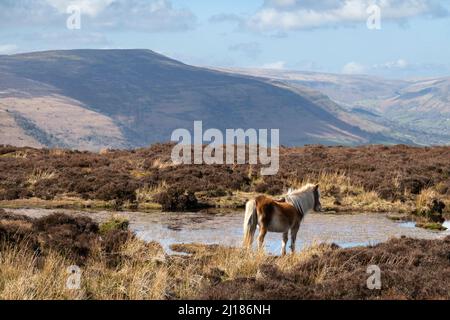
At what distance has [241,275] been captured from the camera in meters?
11.8

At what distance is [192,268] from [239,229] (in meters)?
7.82

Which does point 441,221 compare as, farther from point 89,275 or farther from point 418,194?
point 89,275

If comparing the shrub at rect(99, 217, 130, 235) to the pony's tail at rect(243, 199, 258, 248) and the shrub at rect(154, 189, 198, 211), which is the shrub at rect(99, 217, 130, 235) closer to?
the pony's tail at rect(243, 199, 258, 248)

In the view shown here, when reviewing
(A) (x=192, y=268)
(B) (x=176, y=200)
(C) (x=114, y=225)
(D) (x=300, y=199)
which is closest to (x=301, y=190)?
(D) (x=300, y=199)

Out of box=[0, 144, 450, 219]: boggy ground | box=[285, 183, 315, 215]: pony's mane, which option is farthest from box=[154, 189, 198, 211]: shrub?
box=[285, 183, 315, 215]: pony's mane

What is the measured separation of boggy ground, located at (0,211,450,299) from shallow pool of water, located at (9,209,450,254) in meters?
2.04

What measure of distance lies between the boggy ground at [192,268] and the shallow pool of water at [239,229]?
80.3 inches

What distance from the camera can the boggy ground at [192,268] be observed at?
31.5ft

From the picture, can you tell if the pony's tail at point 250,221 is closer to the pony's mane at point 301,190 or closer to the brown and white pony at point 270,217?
the brown and white pony at point 270,217

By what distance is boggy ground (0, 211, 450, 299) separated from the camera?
9.60 m

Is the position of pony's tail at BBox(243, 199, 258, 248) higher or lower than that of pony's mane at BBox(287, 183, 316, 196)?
lower

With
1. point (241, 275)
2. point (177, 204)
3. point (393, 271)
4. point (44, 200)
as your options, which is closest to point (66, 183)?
point (44, 200)

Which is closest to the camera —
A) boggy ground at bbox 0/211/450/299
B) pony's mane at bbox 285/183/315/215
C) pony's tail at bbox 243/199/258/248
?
boggy ground at bbox 0/211/450/299

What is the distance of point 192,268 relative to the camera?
11898 millimetres
